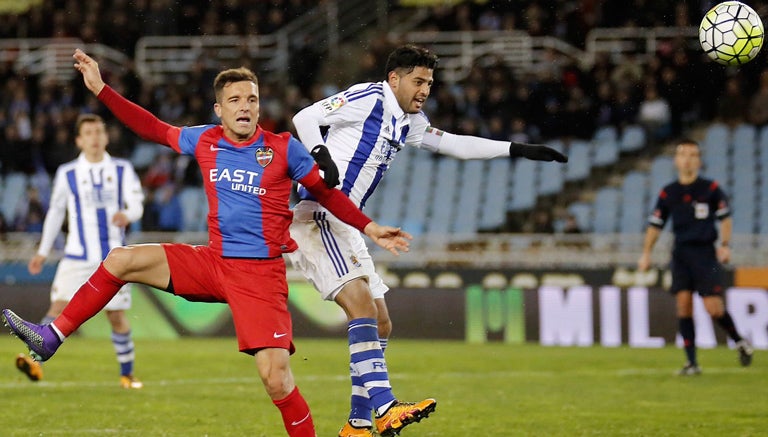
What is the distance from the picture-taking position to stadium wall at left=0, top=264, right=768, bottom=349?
632 inches

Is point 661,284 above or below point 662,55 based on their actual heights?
below

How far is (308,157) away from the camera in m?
6.78

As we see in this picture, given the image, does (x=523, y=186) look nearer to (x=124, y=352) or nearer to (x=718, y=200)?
(x=718, y=200)

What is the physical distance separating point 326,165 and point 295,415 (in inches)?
53.9

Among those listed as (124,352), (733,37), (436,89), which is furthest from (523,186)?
(733,37)

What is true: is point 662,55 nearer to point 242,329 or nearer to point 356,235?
point 356,235

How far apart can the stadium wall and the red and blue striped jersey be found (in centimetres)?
998

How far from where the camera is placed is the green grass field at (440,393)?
8383 mm

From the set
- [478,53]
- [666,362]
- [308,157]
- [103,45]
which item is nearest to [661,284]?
[666,362]

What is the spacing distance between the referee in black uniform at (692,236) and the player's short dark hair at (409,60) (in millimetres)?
5664

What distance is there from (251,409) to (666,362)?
613cm

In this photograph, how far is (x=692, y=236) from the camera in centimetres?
1265

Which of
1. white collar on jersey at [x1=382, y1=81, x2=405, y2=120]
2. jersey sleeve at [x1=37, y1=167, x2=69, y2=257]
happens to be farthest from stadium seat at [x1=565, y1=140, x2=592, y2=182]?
white collar on jersey at [x1=382, y1=81, x2=405, y2=120]

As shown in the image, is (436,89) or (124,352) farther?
(436,89)
